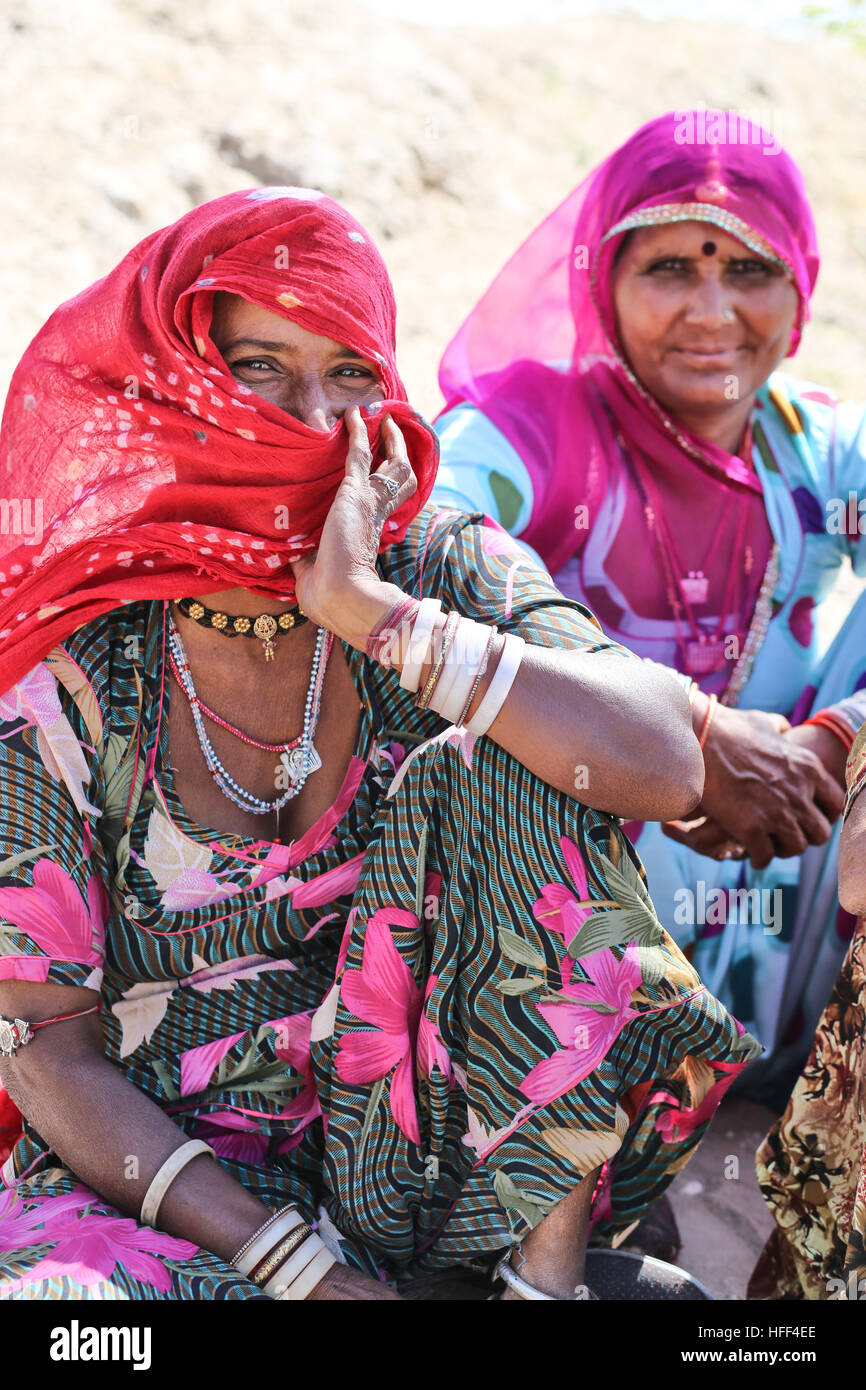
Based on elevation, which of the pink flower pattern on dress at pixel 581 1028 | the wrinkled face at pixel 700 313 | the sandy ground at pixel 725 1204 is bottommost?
the sandy ground at pixel 725 1204

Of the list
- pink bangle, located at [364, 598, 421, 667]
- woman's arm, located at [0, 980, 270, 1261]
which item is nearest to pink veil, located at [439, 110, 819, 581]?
pink bangle, located at [364, 598, 421, 667]

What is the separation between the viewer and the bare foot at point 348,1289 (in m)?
1.71

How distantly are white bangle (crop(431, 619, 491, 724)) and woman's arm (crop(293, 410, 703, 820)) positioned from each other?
0.7 inches

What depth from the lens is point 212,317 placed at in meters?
1.91

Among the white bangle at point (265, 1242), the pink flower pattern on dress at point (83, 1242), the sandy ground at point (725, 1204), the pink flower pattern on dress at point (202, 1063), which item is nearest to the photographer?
the pink flower pattern on dress at point (83, 1242)

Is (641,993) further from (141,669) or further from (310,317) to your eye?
(310,317)

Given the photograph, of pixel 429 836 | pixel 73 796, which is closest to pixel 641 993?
pixel 429 836

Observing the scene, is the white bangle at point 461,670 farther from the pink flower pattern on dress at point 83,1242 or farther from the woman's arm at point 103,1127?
the pink flower pattern on dress at point 83,1242

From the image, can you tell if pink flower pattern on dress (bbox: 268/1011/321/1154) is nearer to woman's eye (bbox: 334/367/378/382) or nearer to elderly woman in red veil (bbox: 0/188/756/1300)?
elderly woman in red veil (bbox: 0/188/756/1300)

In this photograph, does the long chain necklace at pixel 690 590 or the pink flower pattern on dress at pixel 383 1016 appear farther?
the long chain necklace at pixel 690 590

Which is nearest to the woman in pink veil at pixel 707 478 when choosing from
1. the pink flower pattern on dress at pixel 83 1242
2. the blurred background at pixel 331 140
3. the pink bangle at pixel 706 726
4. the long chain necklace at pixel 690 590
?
the long chain necklace at pixel 690 590

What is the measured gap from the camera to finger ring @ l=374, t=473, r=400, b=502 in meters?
1.92

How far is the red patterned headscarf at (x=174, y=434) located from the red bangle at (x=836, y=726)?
1.07 m

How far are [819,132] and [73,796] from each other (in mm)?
11292
